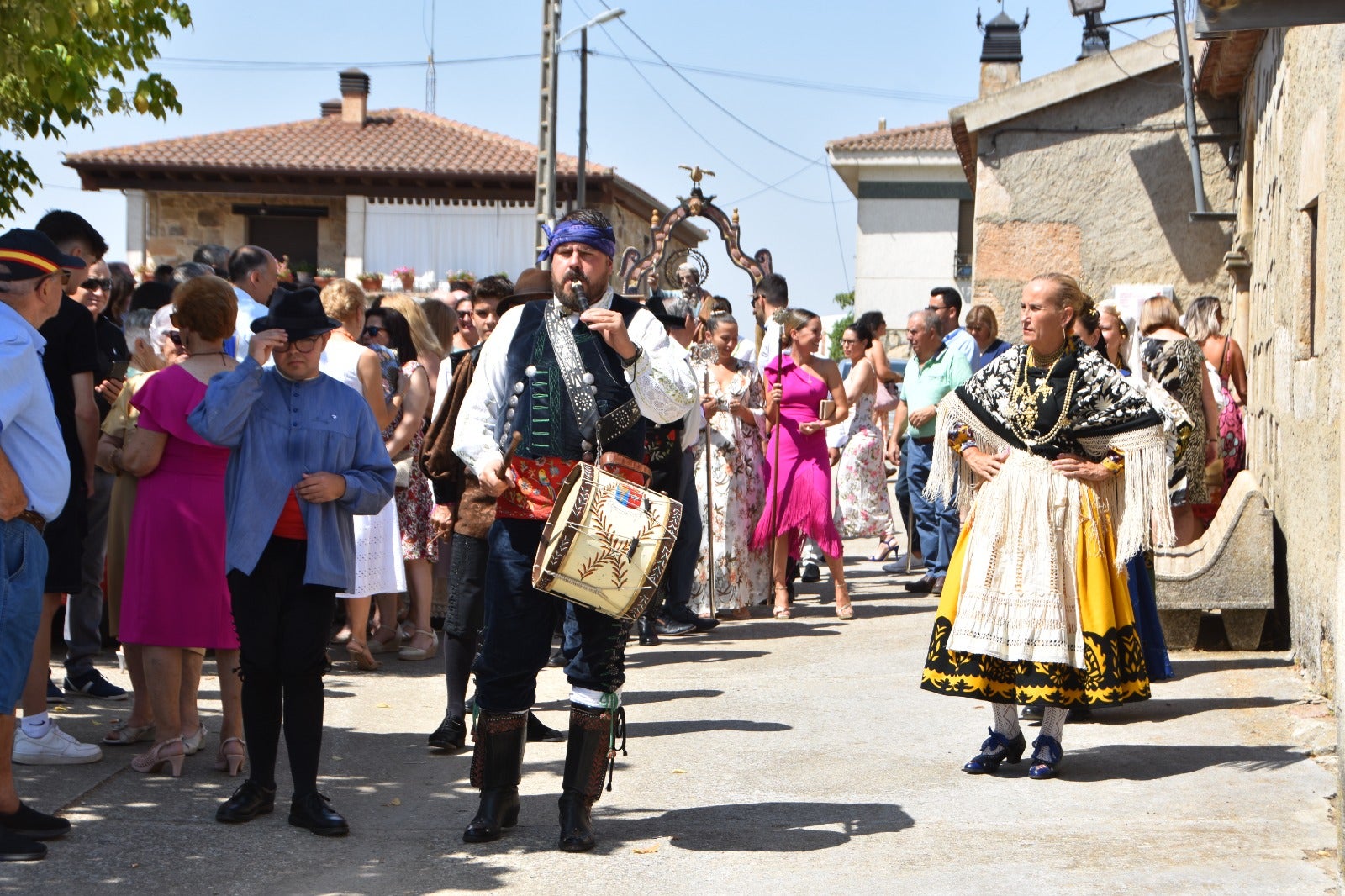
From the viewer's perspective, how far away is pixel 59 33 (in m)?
5.64

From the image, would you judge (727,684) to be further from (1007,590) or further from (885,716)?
(1007,590)

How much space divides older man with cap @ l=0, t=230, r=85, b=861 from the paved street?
0.70 feet

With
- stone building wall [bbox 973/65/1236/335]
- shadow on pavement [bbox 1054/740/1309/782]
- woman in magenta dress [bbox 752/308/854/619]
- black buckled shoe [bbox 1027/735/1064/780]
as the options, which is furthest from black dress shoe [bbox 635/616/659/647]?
stone building wall [bbox 973/65/1236/335]

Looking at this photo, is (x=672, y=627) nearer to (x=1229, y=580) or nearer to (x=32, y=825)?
(x=1229, y=580)

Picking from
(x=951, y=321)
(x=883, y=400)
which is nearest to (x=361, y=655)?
(x=951, y=321)

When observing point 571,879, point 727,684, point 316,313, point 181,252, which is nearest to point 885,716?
point 727,684

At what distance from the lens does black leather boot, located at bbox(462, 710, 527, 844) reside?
16.7ft

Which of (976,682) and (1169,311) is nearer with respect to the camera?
(976,682)

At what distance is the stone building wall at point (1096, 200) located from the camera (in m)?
12.5

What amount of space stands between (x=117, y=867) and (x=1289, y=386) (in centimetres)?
642

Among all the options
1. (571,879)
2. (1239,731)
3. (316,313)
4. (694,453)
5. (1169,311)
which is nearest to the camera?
(571,879)

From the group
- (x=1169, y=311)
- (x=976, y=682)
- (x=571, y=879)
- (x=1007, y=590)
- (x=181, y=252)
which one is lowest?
(x=571, y=879)

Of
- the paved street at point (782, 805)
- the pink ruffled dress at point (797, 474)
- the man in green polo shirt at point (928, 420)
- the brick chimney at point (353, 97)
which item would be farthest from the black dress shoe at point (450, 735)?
the brick chimney at point (353, 97)

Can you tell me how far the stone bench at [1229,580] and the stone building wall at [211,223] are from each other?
95.3 ft
